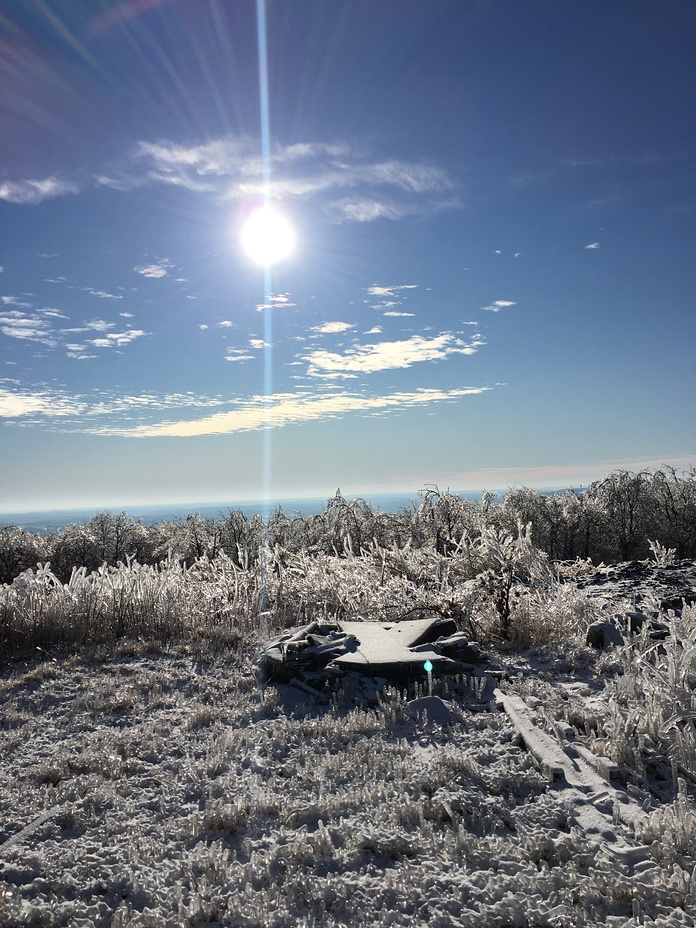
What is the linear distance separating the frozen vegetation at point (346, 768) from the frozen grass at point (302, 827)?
0.04 feet

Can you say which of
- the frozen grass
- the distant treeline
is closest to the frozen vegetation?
the frozen grass

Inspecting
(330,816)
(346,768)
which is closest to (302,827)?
(330,816)

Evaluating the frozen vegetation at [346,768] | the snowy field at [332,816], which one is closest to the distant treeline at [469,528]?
the frozen vegetation at [346,768]

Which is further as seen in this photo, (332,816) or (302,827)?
(332,816)

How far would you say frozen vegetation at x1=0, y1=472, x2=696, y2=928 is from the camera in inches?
112

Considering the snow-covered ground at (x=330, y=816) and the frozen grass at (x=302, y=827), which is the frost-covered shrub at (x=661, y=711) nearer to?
the snow-covered ground at (x=330, y=816)

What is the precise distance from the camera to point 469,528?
22609mm

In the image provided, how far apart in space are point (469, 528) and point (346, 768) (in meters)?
19.0

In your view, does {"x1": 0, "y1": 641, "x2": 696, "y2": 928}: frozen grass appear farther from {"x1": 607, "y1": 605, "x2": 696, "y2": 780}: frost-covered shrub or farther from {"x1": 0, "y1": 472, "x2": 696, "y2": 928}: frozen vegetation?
{"x1": 607, "y1": 605, "x2": 696, "y2": 780}: frost-covered shrub

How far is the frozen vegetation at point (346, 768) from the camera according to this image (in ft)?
9.36

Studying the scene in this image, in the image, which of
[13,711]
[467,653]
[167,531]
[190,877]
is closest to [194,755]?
[190,877]

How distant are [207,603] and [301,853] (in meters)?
5.84

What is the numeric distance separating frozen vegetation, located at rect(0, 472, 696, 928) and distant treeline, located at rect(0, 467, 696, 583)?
1197 cm

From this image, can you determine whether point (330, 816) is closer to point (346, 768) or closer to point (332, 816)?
point (332, 816)
